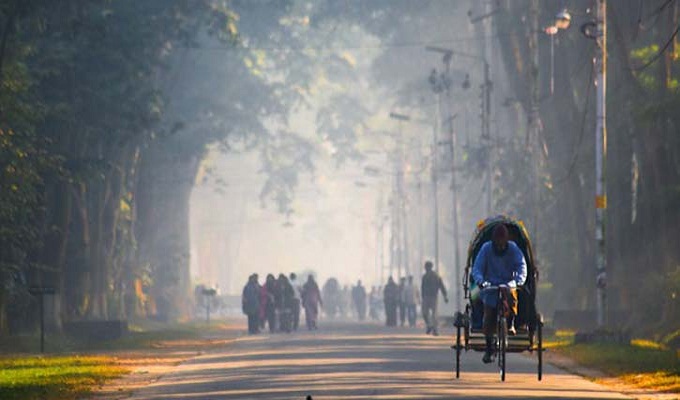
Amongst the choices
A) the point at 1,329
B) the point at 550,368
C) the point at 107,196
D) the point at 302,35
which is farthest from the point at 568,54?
the point at 302,35

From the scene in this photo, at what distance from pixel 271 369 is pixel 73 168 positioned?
1870cm

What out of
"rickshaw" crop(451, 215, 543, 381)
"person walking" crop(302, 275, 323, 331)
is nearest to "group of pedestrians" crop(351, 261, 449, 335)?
"person walking" crop(302, 275, 323, 331)

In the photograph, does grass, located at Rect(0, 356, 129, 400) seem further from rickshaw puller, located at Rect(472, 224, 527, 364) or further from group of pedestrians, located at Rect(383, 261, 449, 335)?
group of pedestrians, located at Rect(383, 261, 449, 335)

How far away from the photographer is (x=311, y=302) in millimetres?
62531

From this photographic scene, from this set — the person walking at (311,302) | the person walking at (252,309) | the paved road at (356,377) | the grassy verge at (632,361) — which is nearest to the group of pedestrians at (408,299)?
the person walking at (311,302)

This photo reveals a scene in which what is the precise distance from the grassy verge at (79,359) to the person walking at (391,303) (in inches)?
370

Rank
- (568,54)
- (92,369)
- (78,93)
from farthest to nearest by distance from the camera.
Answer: (568,54) < (78,93) < (92,369)

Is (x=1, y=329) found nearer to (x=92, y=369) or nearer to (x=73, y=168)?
(x=73, y=168)

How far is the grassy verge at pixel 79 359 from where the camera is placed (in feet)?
86.4

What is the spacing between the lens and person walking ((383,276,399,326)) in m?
62.8

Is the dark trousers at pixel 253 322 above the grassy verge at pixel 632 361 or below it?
above

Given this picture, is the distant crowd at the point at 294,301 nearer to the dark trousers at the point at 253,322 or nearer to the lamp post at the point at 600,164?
the dark trousers at the point at 253,322

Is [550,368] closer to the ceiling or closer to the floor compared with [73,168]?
closer to the floor

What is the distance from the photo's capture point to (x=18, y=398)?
24.2 meters
